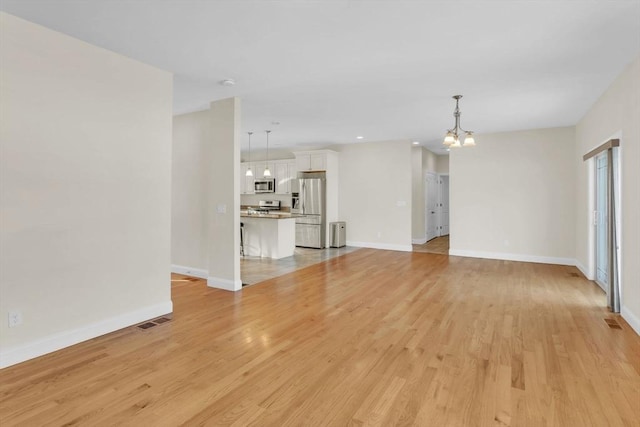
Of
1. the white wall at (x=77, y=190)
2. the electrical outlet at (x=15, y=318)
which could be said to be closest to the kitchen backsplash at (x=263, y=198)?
the white wall at (x=77, y=190)

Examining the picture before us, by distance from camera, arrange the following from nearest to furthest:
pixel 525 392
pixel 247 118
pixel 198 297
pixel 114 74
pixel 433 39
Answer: pixel 525 392
pixel 433 39
pixel 114 74
pixel 198 297
pixel 247 118

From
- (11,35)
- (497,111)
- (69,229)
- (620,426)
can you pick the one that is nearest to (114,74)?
(11,35)

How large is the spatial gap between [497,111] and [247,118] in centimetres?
422

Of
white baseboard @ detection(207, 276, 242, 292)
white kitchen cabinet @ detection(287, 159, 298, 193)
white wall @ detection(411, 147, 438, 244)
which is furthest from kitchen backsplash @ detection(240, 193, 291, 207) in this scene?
white baseboard @ detection(207, 276, 242, 292)

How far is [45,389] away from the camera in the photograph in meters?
2.34

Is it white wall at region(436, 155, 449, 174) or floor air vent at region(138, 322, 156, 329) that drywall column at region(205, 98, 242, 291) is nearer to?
floor air vent at region(138, 322, 156, 329)

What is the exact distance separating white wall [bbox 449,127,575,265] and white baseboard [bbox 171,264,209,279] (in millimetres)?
5479

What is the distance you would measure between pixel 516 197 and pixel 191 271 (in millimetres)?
6561

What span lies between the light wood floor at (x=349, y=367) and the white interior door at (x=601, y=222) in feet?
2.73

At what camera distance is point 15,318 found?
2.70 meters

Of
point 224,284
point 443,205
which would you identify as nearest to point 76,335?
point 224,284

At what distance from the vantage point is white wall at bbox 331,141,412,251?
8.36m

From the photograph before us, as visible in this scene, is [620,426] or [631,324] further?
[631,324]

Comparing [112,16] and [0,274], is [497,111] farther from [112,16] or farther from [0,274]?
[0,274]
